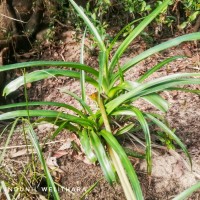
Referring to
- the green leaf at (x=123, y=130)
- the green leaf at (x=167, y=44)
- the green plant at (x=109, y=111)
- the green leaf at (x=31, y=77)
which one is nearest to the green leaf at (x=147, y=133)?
the green plant at (x=109, y=111)

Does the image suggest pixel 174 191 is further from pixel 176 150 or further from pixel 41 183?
pixel 41 183

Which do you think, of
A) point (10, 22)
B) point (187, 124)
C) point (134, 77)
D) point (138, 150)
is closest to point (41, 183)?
point (138, 150)

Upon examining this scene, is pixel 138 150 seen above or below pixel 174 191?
above

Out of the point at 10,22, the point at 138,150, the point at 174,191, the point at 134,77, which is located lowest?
the point at 174,191

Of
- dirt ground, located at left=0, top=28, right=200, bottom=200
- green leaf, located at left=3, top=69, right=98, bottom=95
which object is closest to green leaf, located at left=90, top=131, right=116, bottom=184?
dirt ground, located at left=0, top=28, right=200, bottom=200

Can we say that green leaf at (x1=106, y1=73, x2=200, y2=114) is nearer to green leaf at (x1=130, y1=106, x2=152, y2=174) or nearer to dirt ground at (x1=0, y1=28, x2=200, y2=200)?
green leaf at (x1=130, y1=106, x2=152, y2=174)

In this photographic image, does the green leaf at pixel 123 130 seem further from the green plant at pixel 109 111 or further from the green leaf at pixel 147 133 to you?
the green leaf at pixel 147 133

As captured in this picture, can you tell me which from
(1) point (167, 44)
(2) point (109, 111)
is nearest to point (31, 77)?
(2) point (109, 111)
